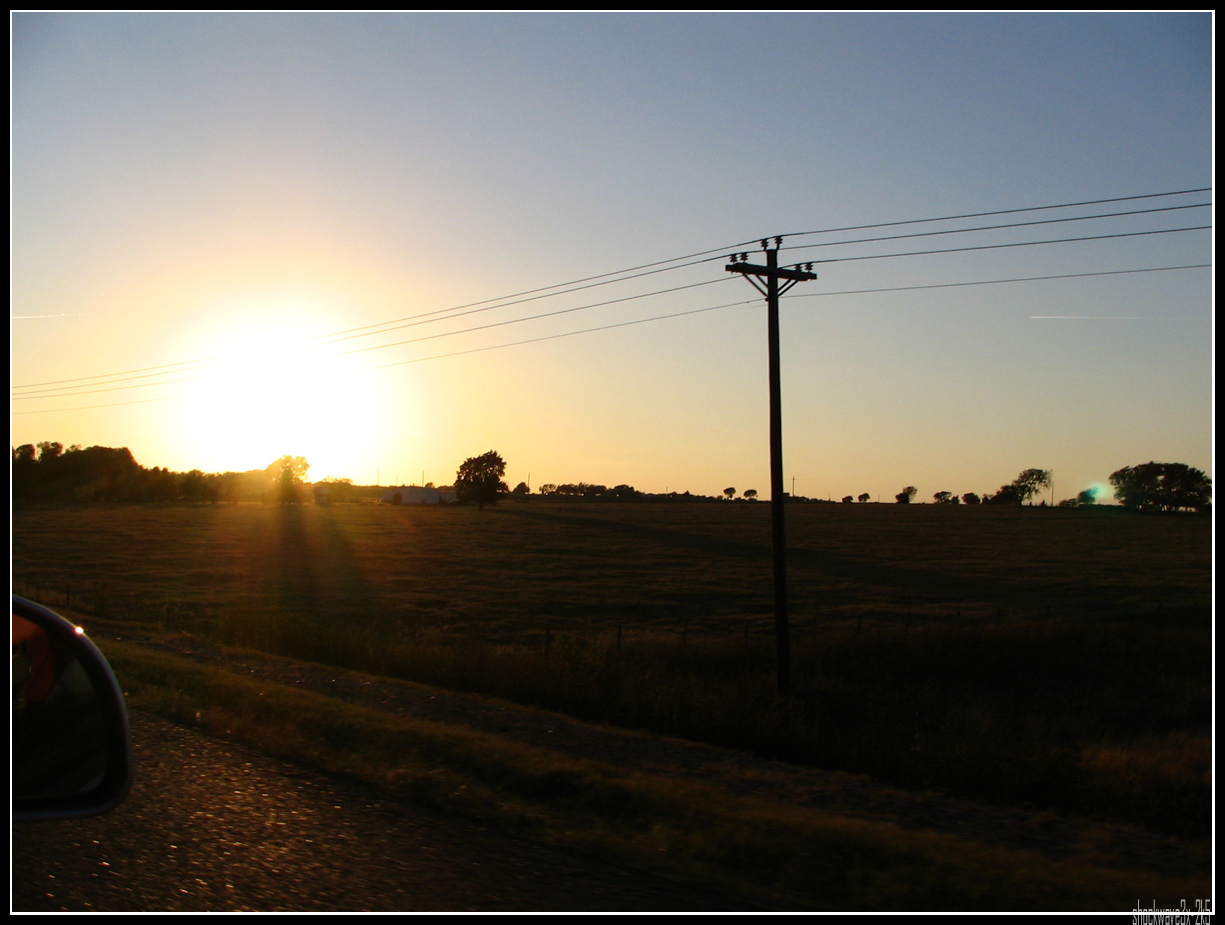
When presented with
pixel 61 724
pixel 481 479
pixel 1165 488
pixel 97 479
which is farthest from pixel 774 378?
pixel 481 479

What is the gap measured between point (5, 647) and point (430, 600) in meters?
39.3

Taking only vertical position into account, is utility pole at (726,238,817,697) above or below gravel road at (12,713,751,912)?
above

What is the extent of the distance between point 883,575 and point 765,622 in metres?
22.9

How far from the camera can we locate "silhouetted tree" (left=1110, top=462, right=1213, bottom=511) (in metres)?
93.5

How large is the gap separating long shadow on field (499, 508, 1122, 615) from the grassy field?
345mm

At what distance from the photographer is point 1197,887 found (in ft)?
19.2

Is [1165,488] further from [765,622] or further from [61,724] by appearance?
[61,724]

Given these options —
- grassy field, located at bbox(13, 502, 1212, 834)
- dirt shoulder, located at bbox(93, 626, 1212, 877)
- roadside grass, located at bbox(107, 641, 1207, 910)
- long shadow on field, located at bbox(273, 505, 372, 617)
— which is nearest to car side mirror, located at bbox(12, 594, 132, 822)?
roadside grass, located at bbox(107, 641, 1207, 910)

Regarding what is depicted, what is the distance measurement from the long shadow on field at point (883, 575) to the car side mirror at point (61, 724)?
151 ft

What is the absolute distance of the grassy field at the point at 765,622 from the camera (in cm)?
1466

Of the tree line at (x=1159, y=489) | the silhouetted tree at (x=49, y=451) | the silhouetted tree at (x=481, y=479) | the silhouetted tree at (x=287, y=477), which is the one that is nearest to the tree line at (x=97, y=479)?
the silhouetted tree at (x=49, y=451)

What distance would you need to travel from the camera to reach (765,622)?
36.8m

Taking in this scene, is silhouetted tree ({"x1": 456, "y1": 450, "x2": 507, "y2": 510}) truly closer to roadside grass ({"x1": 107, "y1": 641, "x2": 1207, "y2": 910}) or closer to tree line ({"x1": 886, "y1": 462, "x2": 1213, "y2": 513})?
tree line ({"x1": 886, "y1": 462, "x2": 1213, "y2": 513})

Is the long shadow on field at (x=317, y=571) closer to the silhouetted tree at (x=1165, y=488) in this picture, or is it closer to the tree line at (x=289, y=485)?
the tree line at (x=289, y=485)
